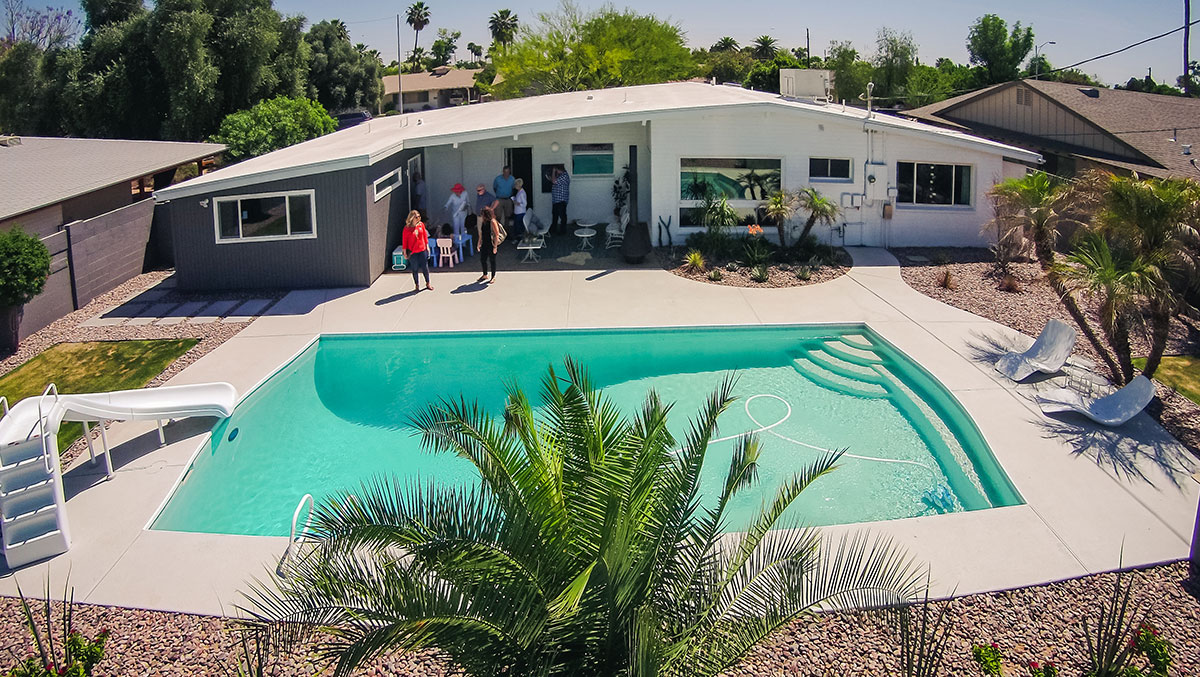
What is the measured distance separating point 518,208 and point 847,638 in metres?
14.7

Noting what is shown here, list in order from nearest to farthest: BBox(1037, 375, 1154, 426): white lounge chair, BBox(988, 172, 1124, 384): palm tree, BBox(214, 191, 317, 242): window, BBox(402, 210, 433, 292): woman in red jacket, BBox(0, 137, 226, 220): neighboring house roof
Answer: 1. BBox(1037, 375, 1154, 426): white lounge chair
2. BBox(988, 172, 1124, 384): palm tree
3. BBox(0, 137, 226, 220): neighboring house roof
4. BBox(402, 210, 433, 292): woman in red jacket
5. BBox(214, 191, 317, 242): window

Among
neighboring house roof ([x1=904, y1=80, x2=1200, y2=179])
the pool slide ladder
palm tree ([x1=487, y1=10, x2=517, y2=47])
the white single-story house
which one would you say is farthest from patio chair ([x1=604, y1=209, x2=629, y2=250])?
palm tree ([x1=487, y1=10, x2=517, y2=47])

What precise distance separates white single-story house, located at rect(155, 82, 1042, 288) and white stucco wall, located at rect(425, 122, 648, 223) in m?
0.03

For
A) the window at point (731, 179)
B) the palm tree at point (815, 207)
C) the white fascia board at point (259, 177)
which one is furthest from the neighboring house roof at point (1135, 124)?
the white fascia board at point (259, 177)

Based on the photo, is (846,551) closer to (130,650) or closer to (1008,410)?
(1008,410)

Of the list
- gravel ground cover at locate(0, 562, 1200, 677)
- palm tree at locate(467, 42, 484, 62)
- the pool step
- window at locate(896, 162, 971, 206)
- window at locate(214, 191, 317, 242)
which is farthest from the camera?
palm tree at locate(467, 42, 484, 62)

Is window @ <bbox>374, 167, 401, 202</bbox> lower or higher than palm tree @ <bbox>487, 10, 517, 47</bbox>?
lower

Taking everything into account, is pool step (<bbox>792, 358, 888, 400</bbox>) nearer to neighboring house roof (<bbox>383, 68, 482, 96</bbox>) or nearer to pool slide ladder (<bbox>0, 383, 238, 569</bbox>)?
pool slide ladder (<bbox>0, 383, 238, 569</bbox>)

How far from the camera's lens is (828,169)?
63.8ft

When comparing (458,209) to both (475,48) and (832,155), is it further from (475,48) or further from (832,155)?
(475,48)

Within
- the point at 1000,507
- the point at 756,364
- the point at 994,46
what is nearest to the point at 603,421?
the point at 1000,507

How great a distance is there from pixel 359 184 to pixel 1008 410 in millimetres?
11871

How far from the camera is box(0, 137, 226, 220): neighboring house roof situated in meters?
16.5

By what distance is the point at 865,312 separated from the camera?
15.3 m
